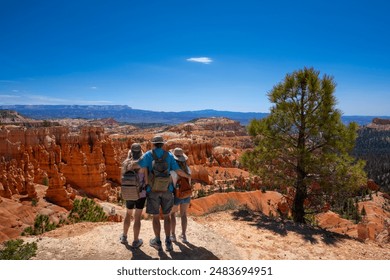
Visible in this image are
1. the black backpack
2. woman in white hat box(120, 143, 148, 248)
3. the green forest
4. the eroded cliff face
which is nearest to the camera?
the black backpack

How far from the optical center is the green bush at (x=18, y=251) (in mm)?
6028

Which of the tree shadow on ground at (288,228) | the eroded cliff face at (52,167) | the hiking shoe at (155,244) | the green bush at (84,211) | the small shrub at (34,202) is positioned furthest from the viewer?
the eroded cliff face at (52,167)

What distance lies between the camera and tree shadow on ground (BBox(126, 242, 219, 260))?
6.02 meters

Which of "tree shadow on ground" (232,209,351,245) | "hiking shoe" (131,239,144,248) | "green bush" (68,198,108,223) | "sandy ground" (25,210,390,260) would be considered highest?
"hiking shoe" (131,239,144,248)

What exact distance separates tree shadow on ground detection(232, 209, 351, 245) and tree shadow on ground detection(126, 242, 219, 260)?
305cm

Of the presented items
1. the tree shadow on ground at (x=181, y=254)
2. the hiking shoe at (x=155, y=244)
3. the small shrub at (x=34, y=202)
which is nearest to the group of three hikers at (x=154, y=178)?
the hiking shoe at (x=155, y=244)

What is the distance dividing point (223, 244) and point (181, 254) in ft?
4.08

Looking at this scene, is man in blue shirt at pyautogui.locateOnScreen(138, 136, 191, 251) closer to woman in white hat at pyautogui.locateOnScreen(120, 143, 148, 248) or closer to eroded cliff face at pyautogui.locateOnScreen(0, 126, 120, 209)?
woman in white hat at pyautogui.locateOnScreen(120, 143, 148, 248)

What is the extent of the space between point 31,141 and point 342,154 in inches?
1485

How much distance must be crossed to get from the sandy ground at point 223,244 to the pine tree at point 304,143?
6.58 feet

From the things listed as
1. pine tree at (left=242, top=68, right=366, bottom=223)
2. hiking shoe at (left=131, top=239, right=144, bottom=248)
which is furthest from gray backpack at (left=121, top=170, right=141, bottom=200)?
pine tree at (left=242, top=68, right=366, bottom=223)

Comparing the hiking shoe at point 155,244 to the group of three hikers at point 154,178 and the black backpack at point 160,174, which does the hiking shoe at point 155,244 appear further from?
the black backpack at point 160,174

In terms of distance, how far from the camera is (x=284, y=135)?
11.5 m

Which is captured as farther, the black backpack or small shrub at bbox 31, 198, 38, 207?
small shrub at bbox 31, 198, 38, 207
